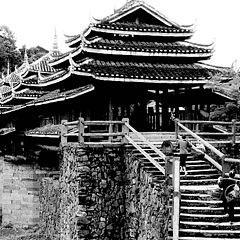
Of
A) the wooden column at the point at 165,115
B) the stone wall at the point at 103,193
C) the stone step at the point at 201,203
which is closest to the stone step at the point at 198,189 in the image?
the stone step at the point at 201,203

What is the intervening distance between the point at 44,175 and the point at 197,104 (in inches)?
381

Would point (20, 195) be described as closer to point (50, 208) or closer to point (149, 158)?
point (50, 208)

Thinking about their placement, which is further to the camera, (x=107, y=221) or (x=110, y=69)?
(x=110, y=69)

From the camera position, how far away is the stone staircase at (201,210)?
13.2 meters

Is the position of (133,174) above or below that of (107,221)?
above

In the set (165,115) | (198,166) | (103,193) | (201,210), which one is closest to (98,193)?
(103,193)

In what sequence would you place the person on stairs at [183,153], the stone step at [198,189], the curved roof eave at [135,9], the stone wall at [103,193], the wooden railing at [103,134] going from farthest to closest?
1. the curved roof eave at [135,9]
2. the wooden railing at [103,134]
3. the stone wall at [103,193]
4. the person on stairs at [183,153]
5. the stone step at [198,189]

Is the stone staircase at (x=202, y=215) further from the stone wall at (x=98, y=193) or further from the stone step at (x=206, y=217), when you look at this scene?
the stone wall at (x=98, y=193)

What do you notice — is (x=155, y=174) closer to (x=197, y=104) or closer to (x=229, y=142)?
(x=229, y=142)

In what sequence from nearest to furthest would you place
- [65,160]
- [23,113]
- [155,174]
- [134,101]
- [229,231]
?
[229,231], [155,174], [65,160], [134,101], [23,113]

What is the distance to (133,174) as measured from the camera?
17062 millimetres

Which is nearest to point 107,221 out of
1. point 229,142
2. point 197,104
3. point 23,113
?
point 229,142

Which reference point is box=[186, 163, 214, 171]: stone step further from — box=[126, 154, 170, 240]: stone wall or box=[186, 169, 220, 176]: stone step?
box=[126, 154, 170, 240]: stone wall

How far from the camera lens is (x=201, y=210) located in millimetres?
13961
